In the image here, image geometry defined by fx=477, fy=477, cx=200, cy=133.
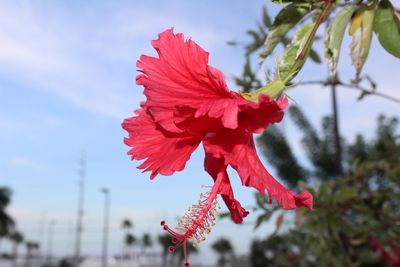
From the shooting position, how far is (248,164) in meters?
0.62

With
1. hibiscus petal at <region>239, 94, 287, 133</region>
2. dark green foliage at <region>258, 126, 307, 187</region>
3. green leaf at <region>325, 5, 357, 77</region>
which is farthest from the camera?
dark green foliage at <region>258, 126, 307, 187</region>

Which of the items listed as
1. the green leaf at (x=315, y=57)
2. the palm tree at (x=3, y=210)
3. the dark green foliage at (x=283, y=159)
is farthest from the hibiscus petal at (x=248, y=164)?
the palm tree at (x=3, y=210)

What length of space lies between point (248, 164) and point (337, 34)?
1.01ft

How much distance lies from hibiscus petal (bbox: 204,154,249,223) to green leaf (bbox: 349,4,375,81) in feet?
1.14

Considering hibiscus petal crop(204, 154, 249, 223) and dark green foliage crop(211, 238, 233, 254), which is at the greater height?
dark green foliage crop(211, 238, 233, 254)

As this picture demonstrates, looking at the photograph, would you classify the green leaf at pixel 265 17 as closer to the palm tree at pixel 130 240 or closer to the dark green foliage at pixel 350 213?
the dark green foliage at pixel 350 213

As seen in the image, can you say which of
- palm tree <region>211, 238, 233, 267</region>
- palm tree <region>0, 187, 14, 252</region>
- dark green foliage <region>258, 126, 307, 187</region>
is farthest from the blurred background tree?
palm tree <region>211, 238, 233, 267</region>

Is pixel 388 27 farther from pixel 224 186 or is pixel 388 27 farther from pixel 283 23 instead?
pixel 224 186

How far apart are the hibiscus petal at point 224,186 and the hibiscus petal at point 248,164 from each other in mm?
25

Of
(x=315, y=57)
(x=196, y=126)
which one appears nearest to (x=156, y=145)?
(x=196, y=126)

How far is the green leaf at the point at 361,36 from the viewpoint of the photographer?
0.82m

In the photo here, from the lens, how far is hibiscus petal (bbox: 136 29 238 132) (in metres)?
0.61

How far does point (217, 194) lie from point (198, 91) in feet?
0.46

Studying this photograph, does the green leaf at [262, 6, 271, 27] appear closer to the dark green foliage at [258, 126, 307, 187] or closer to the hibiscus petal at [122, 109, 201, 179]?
the hibiscus petal at [122, 109, 201, 179]
